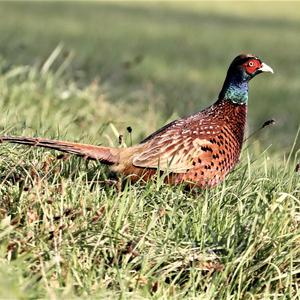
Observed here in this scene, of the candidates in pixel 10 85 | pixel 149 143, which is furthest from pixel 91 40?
pixel 149 143

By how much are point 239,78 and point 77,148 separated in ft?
4.58

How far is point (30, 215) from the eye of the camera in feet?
13.8

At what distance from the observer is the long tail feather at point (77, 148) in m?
4.77

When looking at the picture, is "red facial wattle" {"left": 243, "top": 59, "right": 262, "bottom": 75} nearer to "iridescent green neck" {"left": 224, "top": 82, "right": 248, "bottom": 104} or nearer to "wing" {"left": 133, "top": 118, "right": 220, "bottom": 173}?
"iridescent green neck" {"left": 224, "top": 82, "right": 248, "bottom": 104}

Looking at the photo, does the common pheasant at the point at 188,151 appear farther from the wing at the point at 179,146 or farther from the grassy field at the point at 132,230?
the grassy field at the point at 132,230

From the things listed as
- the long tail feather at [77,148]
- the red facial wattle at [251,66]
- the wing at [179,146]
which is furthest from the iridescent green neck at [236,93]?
the long tail feather at [77,148]

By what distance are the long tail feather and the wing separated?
0.14 m

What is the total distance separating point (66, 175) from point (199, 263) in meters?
1.02

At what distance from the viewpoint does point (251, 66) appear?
19.6 ft

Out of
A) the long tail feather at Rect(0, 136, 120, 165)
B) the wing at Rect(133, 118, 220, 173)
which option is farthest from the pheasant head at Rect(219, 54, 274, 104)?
the long tail feather at Rect(0, 136, 120, 165)

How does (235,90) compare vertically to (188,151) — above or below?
above

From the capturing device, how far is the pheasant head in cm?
585

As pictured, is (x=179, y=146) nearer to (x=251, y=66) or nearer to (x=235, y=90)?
(x=235, y=90)

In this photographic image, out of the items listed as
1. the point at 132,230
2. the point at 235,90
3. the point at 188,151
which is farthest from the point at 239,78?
the point at 132,230
